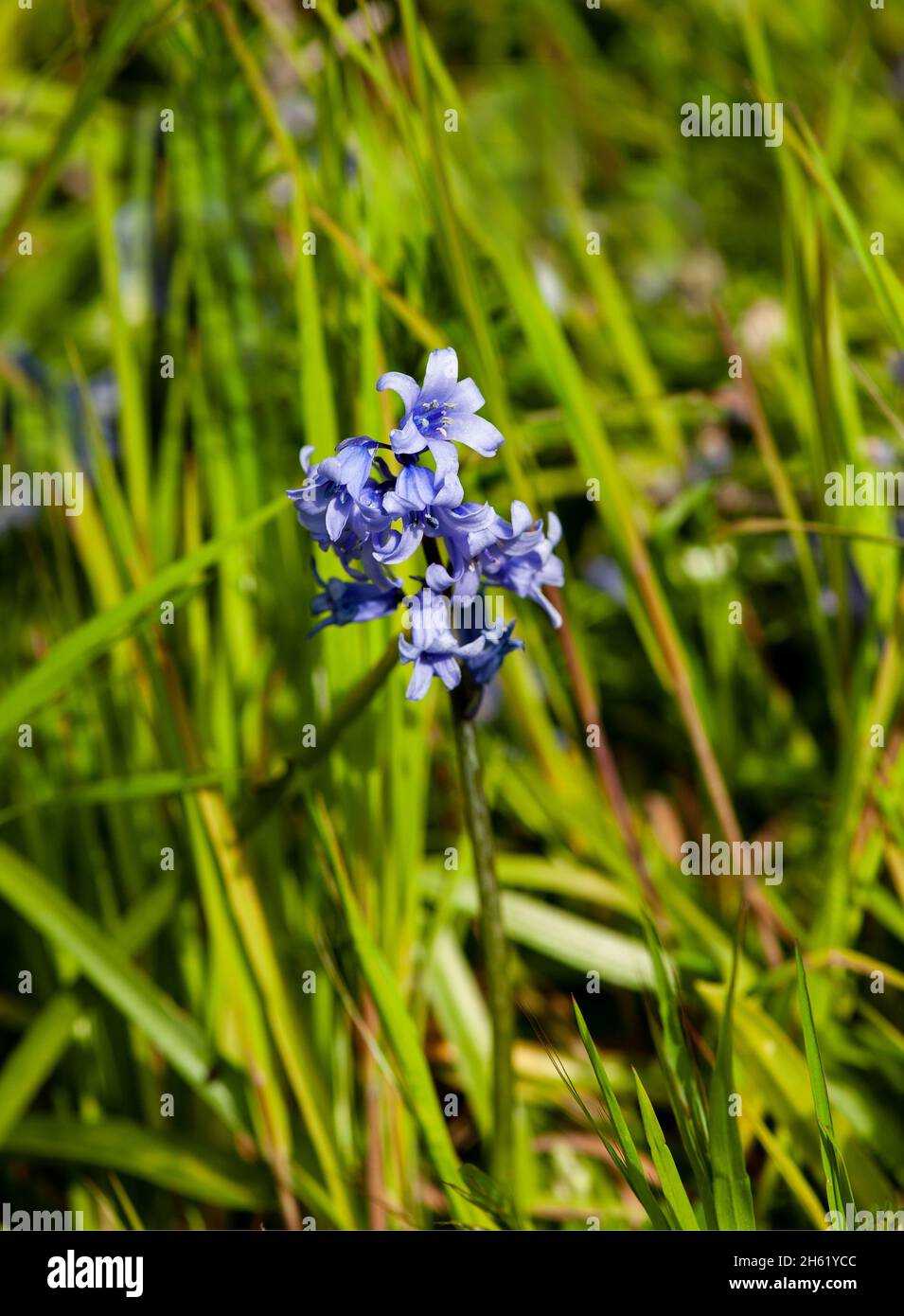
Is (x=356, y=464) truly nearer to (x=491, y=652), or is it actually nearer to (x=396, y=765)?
(x=491, y=652)

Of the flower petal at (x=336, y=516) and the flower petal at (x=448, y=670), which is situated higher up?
the flower petal at (x=336, y=516)

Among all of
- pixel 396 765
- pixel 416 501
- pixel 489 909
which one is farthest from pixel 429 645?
pixel 396 765

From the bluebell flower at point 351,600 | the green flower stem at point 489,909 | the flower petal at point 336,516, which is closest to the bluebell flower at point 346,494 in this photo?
the flower petal at point 336,516

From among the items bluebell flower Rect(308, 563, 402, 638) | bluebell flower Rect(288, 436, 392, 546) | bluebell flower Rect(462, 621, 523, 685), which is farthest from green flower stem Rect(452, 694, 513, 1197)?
bluebell flower Rect(288, 436, 392, 546)

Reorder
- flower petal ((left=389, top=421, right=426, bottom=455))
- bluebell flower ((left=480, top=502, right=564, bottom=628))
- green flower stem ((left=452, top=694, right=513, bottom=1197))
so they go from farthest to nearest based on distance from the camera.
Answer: green flower stem ((left=452, top=694, right=513, bottom=1197)) < bluebell flower ((left=480, top=502, right=564, bottom=628)) < flower petal ((left=389, top=421, right=426, bottom=455))

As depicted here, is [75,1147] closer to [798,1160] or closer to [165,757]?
[165,757]

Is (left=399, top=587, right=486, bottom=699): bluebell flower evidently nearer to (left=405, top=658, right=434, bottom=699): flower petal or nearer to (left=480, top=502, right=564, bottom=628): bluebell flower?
(left=405, top=658, right=434, bottom=699): flower petal

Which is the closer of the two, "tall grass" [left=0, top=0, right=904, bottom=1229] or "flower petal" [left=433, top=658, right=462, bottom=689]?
"flower petal" [left=433, top=658, right=462, bottom=689]

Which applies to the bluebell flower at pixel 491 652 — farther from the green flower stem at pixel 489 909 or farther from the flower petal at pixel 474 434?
the flower petal at pixel 474 434
